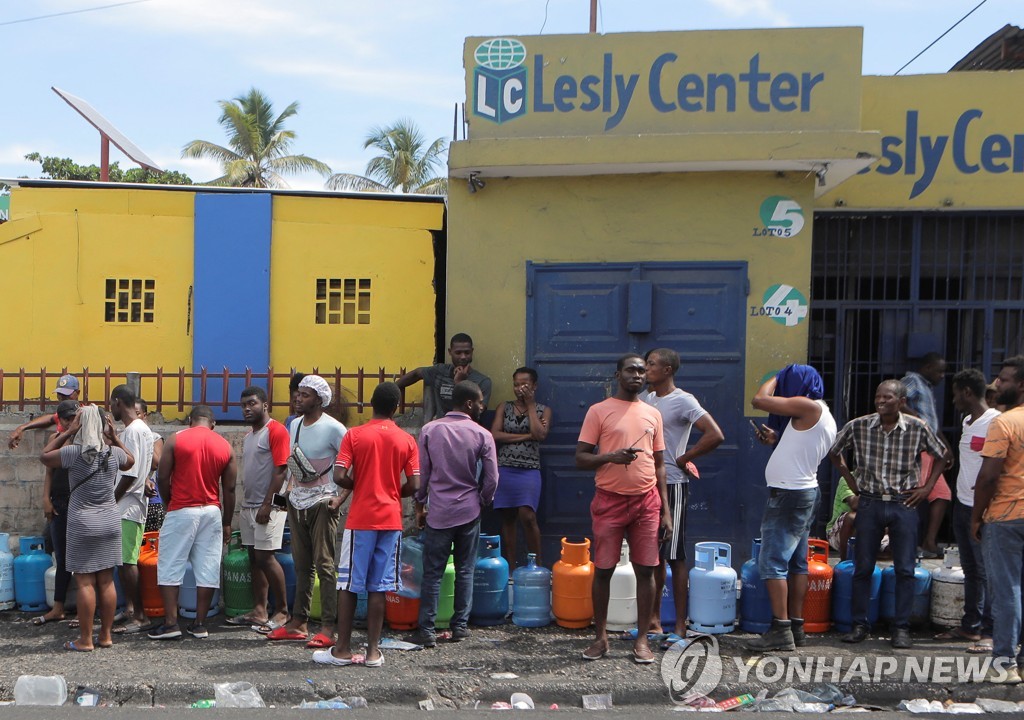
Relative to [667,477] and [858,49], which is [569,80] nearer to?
[858,49]

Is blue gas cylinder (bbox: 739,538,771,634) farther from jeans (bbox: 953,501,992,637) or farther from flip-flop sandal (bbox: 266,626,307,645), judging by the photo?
flip-flop sandal (bbox: 266,626,307,645)

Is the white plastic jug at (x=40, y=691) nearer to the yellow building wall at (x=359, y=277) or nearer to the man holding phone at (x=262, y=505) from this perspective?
the man holding phone at (x=262, y=505)

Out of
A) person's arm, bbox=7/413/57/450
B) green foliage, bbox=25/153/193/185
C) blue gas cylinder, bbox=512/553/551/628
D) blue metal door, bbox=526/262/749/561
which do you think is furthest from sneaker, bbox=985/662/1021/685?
green foliage, bbox=25/153/193/185

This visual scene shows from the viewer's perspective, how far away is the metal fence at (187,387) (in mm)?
7996

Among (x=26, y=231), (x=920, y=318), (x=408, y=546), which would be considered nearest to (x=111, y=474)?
(x=408, y=546)

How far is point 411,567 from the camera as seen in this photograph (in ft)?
21.1

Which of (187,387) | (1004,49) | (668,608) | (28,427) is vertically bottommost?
(668,608)

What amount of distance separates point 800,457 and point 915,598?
1.57 metres

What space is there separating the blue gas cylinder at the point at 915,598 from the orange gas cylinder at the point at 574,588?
2.03 meters

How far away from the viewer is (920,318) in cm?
855

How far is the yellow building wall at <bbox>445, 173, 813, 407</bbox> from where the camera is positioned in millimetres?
7684

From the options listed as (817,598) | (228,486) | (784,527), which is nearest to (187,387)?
(228,486)

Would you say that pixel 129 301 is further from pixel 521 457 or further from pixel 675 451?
pixel 675 451

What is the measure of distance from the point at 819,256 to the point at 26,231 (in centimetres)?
765
